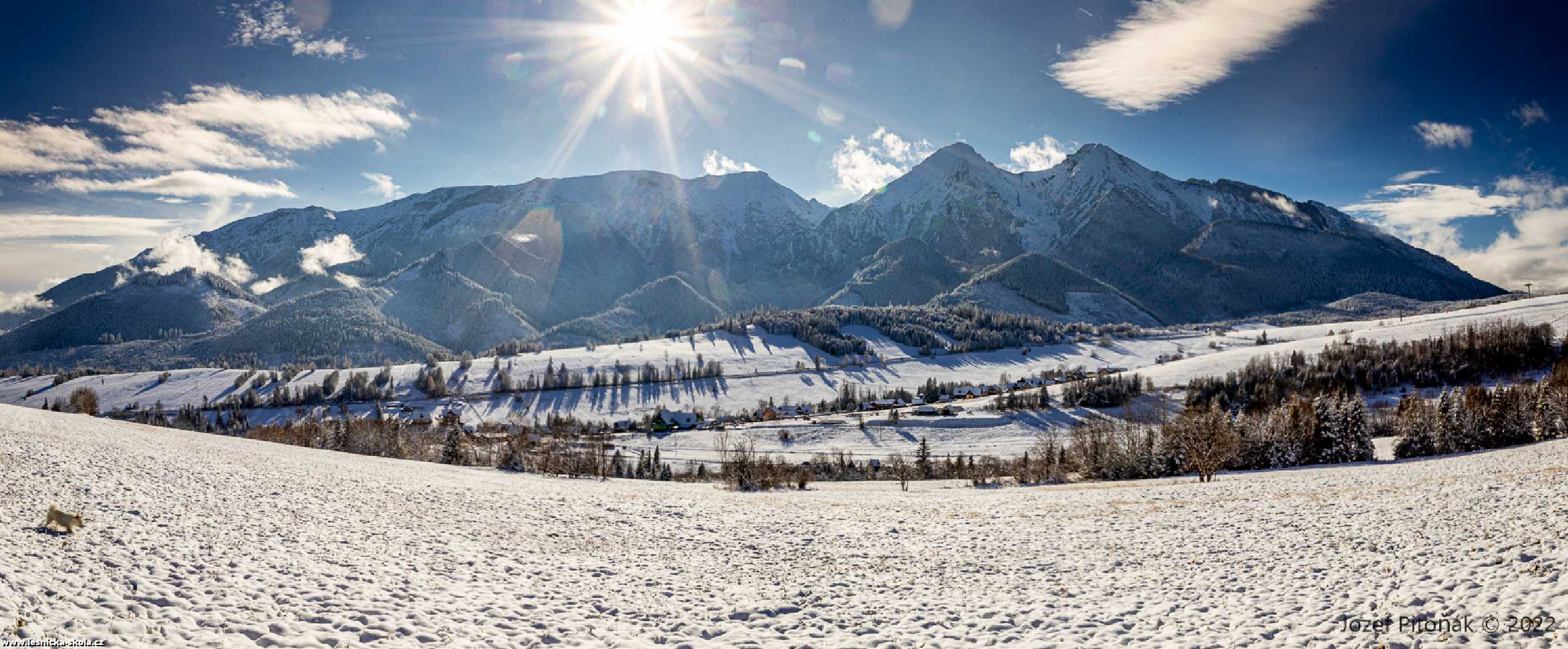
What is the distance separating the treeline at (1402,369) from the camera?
15512cm

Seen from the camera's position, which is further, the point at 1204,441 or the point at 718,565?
the point at 1204,441

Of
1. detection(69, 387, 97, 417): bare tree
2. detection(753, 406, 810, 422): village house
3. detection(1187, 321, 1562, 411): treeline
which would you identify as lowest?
detection(753, 406, 810, 422): village house

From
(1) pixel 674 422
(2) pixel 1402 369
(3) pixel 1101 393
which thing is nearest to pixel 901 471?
(1) pixel 674 422

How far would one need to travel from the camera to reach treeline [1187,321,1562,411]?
155 meters

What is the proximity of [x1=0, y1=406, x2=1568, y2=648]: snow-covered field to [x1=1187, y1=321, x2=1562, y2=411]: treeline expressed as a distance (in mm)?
149917

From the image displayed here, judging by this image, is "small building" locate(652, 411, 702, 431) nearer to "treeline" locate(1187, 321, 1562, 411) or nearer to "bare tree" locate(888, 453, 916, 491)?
"bare tree" locate(888, 453, 916, 491)

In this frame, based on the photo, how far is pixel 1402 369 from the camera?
161m

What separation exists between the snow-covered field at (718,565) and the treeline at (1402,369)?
149917 millimetres

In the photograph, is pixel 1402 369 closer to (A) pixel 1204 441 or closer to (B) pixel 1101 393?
(B) pixel 1101 393

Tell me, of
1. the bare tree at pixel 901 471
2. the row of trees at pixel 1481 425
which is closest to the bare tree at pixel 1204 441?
the row of trees at pixel 1481 425

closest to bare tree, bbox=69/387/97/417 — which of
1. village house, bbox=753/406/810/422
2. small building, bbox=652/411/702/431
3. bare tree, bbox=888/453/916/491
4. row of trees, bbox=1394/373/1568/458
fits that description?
bare tree, bbox=888/453/916/491

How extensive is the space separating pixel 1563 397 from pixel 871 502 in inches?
3196

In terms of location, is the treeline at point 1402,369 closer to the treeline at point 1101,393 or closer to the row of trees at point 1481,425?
the treeline at point 1101,393

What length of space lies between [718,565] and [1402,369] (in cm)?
21120
